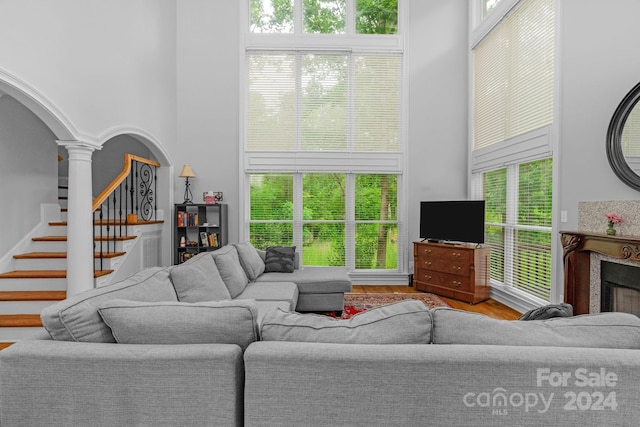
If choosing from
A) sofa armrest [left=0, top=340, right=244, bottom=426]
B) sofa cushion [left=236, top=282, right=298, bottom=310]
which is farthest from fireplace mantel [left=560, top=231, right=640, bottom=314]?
sofa armrest [left=0, top=340, right=244, bottom=426]

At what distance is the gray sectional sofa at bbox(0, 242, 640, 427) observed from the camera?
1383 mm

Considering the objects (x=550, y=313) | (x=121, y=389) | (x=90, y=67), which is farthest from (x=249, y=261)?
(x=550, y=313)

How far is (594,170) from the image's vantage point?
3707 mm

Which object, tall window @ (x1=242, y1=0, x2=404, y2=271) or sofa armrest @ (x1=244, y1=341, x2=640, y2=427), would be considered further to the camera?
tall window @ (x1=242, y1=0, x2=404, y2=271)

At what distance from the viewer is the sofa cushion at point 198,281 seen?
2779 millimetres

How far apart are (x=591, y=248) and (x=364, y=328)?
10.2 feet

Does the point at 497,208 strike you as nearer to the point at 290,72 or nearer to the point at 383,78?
the point at 383,78

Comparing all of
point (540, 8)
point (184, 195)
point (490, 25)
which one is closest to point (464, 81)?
point (490, 25)

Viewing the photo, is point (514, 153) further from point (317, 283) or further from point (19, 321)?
point (19, 321)

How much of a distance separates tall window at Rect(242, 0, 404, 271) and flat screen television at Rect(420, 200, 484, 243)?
2.22 feet

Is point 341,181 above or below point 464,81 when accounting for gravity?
below

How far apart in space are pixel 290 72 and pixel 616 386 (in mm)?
6135

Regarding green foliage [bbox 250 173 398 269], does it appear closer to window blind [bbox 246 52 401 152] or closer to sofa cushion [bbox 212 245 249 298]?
window blind [bbox 246 52 401 152]

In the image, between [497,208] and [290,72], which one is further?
[290,72]
